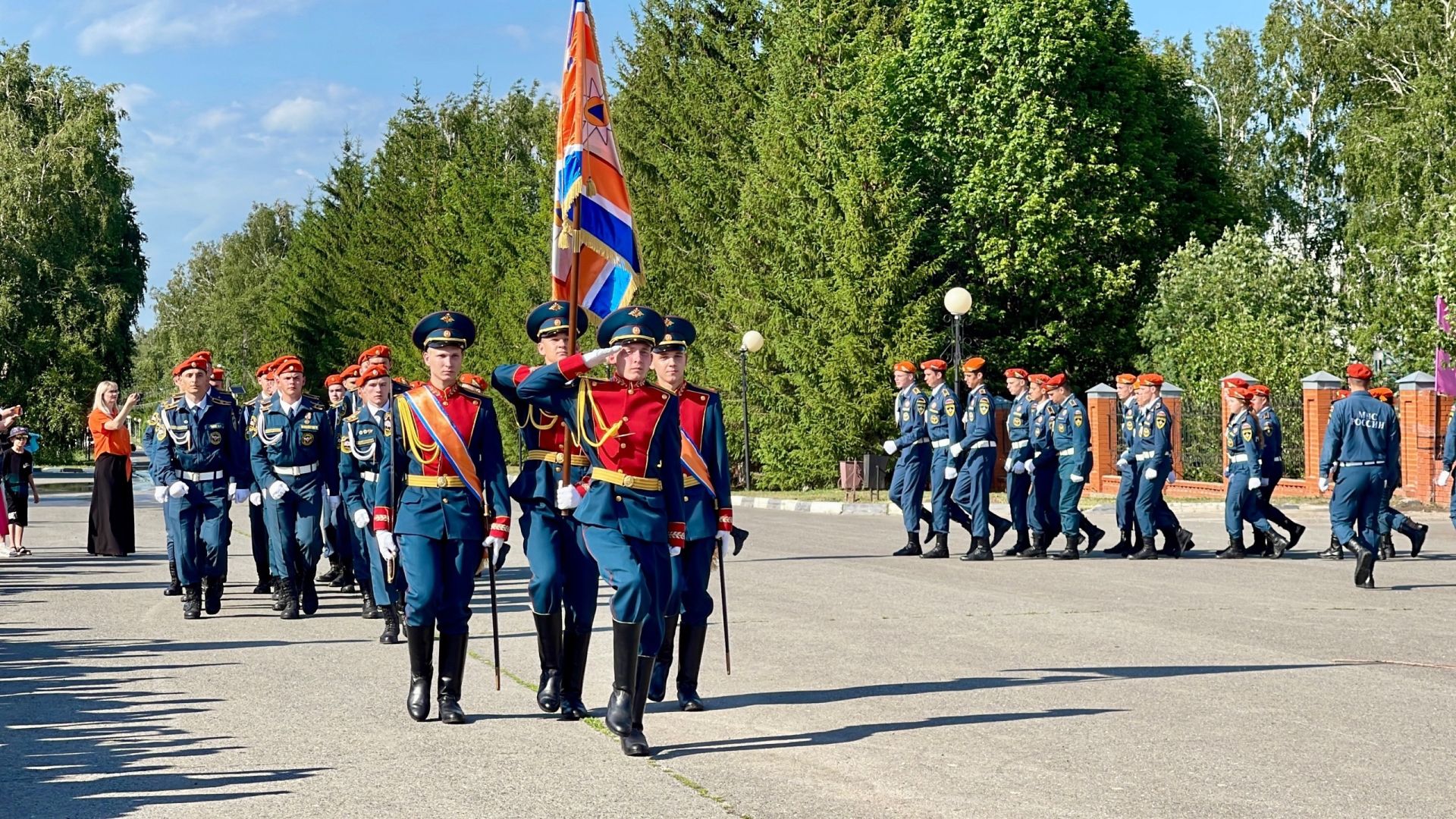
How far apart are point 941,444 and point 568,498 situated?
34.5 feet

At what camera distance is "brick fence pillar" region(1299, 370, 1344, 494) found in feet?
97.1

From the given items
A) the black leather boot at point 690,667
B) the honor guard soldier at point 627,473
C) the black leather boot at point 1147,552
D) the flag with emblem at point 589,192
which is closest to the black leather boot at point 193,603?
the flag with emblem at point 589,192

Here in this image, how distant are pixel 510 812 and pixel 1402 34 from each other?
45820 mm

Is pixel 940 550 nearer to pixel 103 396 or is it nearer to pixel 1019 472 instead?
pixel 1019 472

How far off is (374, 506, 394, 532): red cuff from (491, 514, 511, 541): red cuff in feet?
1.86

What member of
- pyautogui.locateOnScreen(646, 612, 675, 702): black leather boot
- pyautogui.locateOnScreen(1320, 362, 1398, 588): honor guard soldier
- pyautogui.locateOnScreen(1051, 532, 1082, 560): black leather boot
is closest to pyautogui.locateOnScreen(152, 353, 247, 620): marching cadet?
pyautogui.locateOnScreen(646, 612, 675, 702): black leather boot

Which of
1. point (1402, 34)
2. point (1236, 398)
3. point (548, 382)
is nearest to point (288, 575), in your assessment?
point (548, 382)

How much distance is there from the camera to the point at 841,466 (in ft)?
112

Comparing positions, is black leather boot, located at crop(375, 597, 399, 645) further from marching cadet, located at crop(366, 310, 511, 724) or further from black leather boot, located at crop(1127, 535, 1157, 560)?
black leather boot, located at crop(1127, 535, 1157, 560)

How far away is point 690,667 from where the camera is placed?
8.53m

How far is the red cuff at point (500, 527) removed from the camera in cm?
832

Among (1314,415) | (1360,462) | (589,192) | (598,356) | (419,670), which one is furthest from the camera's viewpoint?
(1314,415)

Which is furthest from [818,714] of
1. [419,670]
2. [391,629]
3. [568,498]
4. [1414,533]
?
[1414,533]

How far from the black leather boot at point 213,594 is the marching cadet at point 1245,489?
33.3ft
